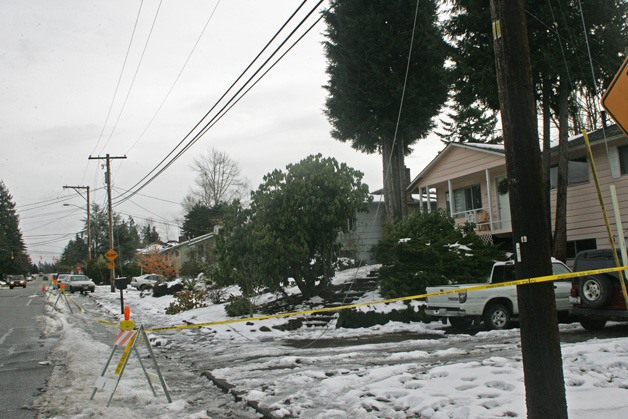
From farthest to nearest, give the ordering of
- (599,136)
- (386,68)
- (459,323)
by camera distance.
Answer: (386,68) < (599,136) < (459,323)

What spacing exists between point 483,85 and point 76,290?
37.0 meters

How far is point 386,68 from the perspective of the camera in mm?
24641

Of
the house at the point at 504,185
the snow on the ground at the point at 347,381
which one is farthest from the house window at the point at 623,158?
the snow on the ground at the point at 347,381

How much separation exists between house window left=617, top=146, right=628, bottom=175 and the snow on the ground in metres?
9.46

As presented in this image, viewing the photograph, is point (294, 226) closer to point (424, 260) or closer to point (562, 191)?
point (424, 260)

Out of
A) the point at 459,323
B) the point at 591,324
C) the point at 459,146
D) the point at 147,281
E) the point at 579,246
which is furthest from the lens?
the point at 147,281

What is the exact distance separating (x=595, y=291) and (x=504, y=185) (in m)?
11.2

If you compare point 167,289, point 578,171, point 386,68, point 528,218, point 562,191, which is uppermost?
point 386,68

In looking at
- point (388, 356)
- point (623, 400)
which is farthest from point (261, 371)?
point (623, 400)

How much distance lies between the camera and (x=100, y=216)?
10838cm

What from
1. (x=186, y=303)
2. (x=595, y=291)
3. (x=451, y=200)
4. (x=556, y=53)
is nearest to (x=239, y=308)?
(x=186, y=303)

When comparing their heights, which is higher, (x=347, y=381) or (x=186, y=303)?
(x=186, y=303)

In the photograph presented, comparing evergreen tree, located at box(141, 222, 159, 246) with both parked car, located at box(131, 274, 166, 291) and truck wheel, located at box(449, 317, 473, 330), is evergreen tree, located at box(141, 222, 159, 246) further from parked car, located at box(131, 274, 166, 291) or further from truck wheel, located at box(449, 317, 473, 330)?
truck wheel, located at box(449, 317, 473, 330)

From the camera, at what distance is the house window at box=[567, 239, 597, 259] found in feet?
66.4
